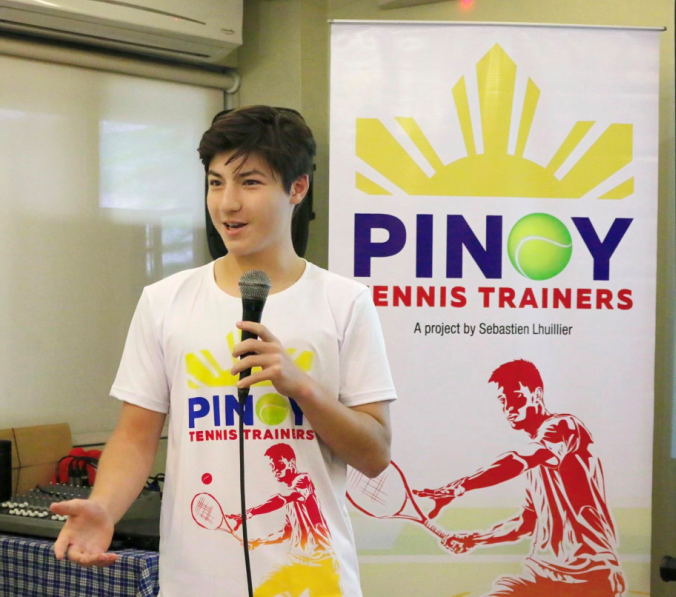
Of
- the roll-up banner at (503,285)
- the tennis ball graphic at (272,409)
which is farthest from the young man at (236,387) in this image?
the roll-up banner at (503,285)

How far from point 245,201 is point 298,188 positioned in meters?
0.13

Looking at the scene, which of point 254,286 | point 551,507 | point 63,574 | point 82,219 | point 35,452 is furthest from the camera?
point 82,219

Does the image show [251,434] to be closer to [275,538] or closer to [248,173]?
[275,538]

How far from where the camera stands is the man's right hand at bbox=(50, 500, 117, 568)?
1.10 m

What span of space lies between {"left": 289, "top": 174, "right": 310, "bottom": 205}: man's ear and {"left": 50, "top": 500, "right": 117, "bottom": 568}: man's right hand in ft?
1.81

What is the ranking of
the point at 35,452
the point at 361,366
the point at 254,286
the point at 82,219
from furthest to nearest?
1. the point at 82,219
2. the point at 35,452
3. the point at 361,366
4. the point at 254,286

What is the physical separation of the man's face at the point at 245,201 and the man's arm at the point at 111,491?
314 mm

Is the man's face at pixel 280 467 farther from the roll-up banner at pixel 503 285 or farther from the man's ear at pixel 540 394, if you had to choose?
the man's ear at pixel 540 394

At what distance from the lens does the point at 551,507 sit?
8.67ft

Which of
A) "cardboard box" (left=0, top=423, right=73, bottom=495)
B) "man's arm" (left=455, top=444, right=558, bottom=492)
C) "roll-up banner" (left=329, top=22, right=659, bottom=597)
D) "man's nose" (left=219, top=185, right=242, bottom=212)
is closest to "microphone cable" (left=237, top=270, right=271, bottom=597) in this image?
"man's nose" (left=219, top=185, right=242, bottom=212)

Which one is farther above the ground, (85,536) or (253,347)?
(253,347)

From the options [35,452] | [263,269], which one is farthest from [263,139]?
[35,452]

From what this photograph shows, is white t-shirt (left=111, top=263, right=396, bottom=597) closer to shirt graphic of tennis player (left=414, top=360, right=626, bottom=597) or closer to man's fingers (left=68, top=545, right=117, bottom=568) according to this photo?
man's fingers (left=68, top=545, right=117, bottom=568)

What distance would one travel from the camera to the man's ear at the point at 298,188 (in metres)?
1.29
